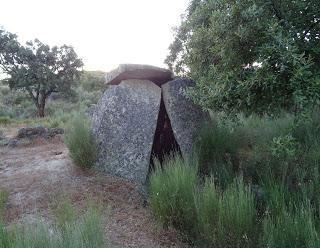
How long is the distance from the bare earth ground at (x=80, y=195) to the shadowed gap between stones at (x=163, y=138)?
91cm

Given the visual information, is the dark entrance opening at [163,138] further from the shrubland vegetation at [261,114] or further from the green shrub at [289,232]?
the green shrub at [289,232]

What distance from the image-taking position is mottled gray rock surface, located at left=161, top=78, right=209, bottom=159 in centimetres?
582

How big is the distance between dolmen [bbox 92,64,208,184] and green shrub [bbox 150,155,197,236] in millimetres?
1110

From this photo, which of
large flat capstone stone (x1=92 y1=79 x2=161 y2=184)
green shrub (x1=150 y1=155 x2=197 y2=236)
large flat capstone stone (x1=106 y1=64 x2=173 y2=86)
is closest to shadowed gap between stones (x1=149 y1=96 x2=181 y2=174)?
large flat capstone stone (x1=92 y1=79 x2=161 y2=184)

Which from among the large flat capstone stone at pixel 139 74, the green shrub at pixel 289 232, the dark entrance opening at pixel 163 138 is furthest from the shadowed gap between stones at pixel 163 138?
the green shrub at pixel 289 232

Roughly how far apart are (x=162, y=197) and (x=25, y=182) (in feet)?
8.38

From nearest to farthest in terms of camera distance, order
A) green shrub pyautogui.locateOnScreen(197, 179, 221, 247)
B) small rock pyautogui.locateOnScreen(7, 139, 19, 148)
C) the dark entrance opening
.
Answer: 1. green shrub pyautogui.locateOnScreen(197, 179, 221, 247)
2. the dark entrance opening
3. small rock pyautogui.locateOnScreen(7, 139, 19, 148)

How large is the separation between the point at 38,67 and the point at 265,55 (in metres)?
17.8

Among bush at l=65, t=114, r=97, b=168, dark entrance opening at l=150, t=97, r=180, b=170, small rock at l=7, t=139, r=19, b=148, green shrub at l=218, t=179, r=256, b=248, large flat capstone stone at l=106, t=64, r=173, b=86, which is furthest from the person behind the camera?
small rock at l=7, t=139, r=19, b=148

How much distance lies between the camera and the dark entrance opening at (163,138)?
236 inches

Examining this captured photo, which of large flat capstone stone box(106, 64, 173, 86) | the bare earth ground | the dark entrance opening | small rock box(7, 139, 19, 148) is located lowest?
the bare earth ground

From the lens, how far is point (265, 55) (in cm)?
351

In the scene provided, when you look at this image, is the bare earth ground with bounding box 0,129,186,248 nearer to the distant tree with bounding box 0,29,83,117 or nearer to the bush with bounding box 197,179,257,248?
the bush with bounding box 197,179,257,248

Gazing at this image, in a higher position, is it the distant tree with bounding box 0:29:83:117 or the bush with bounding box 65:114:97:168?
the distant tree with bounding box 0:29:83:117
